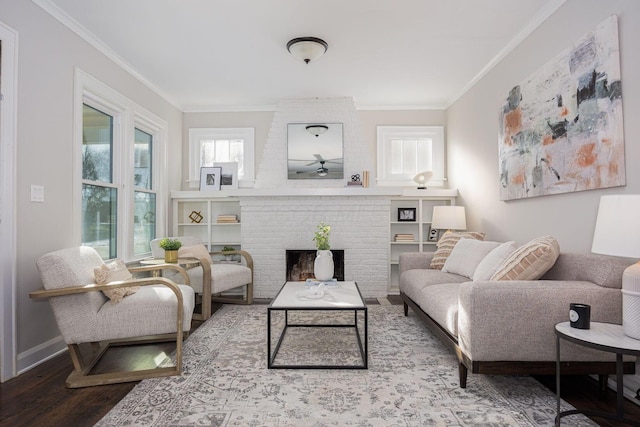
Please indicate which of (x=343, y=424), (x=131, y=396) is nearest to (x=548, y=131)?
(x=343, y=424)

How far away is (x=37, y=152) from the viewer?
281 cm

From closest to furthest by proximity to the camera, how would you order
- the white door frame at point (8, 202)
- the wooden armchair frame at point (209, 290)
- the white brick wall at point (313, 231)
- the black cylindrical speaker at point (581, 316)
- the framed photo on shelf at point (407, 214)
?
the black cylindrical speaker at point (581, 316) < the white door frame at point (8, 202) < the wooden armchair frame at point (209, 290) < the white brick wall at point (313, 231) < the framed photo on shelf at point (407, 214)

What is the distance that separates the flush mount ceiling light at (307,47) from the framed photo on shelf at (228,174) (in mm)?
2249

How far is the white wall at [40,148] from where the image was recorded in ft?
8.70

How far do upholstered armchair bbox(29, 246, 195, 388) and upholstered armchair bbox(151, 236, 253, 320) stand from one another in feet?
3.91

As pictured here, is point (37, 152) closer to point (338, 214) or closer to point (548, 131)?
point (338, 214)

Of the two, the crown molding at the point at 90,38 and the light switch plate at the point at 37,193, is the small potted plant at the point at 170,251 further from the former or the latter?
the crown molding at the point at 90,38

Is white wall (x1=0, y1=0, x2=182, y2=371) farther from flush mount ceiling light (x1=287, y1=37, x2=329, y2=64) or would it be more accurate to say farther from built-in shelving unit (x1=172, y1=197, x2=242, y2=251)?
built-in shelving unit (x1=172, y1=197, x2=242, y2=251)

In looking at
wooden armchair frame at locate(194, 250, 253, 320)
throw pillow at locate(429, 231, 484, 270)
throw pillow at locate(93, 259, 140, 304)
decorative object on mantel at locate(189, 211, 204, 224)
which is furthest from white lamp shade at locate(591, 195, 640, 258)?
decorative object on mantel at locate(189, 211, 204, 224)

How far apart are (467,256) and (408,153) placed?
2410 millimetres

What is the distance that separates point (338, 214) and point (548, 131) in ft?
8.90

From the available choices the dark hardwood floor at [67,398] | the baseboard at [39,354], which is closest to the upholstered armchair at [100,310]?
the dark hardwood floor at [67,398]

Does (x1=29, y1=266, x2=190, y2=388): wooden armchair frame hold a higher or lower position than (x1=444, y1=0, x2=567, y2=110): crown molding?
lower

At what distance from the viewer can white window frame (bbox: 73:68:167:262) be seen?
3271mm
